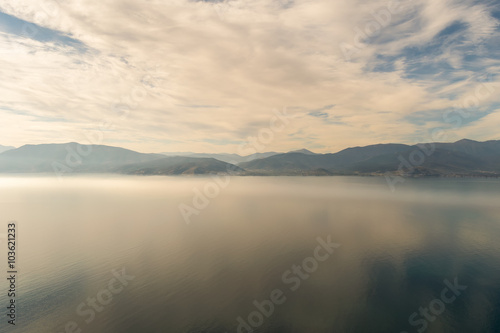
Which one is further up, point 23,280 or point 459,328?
point 23,280

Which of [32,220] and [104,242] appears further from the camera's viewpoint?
[32,220]

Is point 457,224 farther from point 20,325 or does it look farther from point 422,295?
point 20,325

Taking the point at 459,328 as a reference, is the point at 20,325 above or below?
above

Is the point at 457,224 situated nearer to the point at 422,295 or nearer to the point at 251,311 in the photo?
the point at 422,295

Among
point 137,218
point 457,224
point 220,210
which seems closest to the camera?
point 457,224

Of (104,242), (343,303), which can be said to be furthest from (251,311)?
(104,242)

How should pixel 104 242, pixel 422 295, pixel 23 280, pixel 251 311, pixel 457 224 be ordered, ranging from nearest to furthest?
pixel 251 311 → pixel 422 295 → pixel 23 280 → pixel 104 242 → pixel 457 224

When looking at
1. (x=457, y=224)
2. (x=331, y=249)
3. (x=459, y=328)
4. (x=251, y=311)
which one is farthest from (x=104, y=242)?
(x=457, y=224)

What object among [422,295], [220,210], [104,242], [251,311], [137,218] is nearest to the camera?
[251,311]

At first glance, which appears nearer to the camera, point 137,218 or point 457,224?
point 457,224
